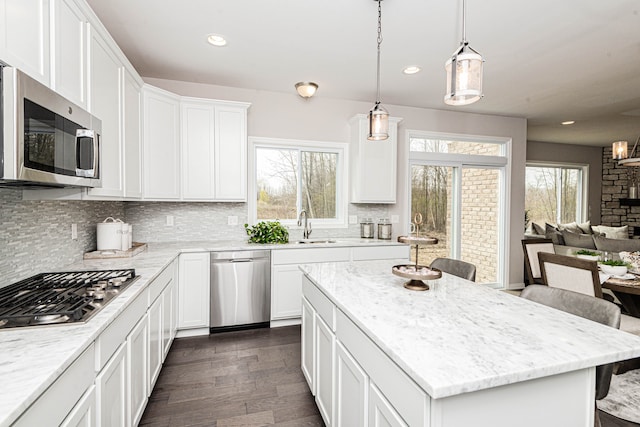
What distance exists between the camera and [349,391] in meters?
1.42

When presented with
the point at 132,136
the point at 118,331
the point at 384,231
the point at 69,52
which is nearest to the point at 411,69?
the point at 384,231

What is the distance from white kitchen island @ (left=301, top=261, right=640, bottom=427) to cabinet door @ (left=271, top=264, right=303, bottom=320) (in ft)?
5.82

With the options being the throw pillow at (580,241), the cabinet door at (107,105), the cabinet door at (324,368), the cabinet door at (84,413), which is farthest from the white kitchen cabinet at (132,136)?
the throw pillow at (580,241)

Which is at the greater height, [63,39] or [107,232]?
[63,39]

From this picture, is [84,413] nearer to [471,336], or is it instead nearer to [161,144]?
[471,336]

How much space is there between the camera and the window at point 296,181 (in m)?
4.00

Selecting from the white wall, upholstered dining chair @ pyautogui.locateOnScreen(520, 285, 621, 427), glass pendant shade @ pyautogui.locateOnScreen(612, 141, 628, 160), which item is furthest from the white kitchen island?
glass pendant shade @ pyautogui.locateOnScreen(612, 141, 628, 160)

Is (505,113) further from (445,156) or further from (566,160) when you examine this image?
(566,160)

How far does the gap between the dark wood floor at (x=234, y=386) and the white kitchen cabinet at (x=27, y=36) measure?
6.53 feet

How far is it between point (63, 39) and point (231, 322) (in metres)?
2.67

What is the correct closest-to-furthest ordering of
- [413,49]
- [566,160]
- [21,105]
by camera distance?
1. [21,105]
2. [413,49]
3. [566,160]

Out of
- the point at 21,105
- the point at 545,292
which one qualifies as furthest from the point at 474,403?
the point at 21,105

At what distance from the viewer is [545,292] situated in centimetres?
166

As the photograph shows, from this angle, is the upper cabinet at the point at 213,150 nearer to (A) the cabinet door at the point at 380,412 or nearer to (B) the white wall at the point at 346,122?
(B) the white wall at the point at 346,122
